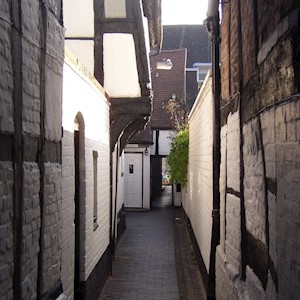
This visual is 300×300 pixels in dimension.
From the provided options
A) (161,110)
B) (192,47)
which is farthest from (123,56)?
(192,47)

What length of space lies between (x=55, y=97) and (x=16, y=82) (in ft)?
2.88

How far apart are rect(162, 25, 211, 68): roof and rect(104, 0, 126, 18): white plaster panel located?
16974mm

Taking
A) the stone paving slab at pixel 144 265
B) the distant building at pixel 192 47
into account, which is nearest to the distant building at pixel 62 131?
the stone paving slab at pixel 144 265

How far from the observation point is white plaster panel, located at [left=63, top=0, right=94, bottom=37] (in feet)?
27.2

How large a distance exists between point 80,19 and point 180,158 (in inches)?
321

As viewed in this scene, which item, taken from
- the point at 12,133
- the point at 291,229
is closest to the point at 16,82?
the point at 12,133

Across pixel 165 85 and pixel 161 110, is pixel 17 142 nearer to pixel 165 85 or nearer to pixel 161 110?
pixel 161 110

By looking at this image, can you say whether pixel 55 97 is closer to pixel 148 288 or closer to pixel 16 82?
pixel 16 82

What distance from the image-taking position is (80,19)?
8.38m

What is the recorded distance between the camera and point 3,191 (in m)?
2.95

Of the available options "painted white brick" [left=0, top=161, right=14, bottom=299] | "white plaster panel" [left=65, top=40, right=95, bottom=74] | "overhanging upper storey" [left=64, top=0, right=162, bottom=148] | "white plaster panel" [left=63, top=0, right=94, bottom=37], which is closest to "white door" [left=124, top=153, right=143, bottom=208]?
"overhanging upper storey" [left=64, top=0, right=162, bottom=148]

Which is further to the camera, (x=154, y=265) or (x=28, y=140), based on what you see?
(x=154, y=265)

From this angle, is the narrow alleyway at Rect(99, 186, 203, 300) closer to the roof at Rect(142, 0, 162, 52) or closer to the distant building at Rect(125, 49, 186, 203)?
the distant building at Rect(125, 49, 186, 203)

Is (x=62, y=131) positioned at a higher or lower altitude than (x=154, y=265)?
higher
